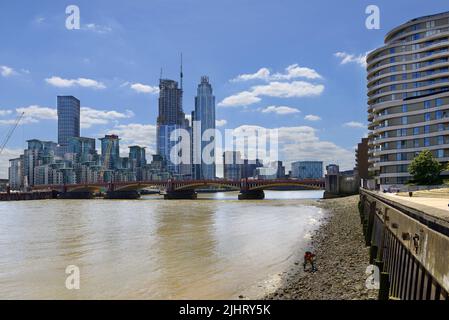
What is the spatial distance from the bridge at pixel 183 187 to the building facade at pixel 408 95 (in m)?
32.6

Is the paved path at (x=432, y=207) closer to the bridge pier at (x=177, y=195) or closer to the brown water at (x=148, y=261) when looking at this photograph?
the brown water at (x=148, y=261)

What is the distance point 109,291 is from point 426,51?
9700 centimetres

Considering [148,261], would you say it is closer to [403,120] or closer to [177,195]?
[403,120]

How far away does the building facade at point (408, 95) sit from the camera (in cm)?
7950

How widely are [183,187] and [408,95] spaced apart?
86963 millimetres

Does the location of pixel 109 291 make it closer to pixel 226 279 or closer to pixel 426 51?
pixel 226 279

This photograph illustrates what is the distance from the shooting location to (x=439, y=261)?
879 centimetres

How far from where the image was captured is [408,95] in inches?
3521

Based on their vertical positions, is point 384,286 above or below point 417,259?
below

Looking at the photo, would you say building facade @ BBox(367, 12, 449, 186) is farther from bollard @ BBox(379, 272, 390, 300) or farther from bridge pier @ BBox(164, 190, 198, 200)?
bridge pier @ BBox(164, 190, 198, 200)

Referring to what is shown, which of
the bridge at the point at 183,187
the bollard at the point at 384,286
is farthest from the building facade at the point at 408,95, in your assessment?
the bollard at the point at 384,286

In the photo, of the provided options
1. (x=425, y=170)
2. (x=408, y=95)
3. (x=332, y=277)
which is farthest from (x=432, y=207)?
(x=408, y=95)
